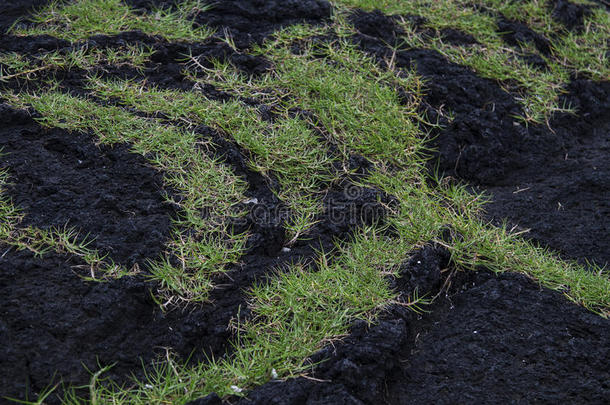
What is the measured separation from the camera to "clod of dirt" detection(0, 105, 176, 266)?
2.38m

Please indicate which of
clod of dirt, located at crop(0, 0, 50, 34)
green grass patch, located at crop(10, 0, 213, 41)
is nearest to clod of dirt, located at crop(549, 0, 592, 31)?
green grass patch, located at crop(10, 0, 213, 41)

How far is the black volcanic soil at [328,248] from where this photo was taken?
2018 millimetres

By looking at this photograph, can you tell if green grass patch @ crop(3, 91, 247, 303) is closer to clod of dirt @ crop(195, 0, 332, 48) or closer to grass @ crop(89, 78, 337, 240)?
grass @ crop(89, 78, 337, 240)

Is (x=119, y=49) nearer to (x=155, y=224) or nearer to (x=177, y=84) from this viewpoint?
(x=177, y=84)

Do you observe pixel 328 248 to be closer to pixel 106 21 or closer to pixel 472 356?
pixel 472 356

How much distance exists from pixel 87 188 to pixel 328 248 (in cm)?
107

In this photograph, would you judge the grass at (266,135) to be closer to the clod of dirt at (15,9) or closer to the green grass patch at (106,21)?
the green grass patch at (106,21)

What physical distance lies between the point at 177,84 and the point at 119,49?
413mm

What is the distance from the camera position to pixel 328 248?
2.54 m

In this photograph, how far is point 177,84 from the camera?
3158mm

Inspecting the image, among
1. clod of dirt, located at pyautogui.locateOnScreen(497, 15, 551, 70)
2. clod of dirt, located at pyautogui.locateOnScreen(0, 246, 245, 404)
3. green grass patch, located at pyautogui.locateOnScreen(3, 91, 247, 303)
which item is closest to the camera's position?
clod of dirt, located at pyautogui.locateOnScreen(0, 246, 245, 404)

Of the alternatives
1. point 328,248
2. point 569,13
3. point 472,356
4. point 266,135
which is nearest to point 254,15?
point 266,135

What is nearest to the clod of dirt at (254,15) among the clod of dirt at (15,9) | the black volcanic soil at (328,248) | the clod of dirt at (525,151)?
the black volcanic soil at (328,248)


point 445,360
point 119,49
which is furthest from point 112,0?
point 445,360
